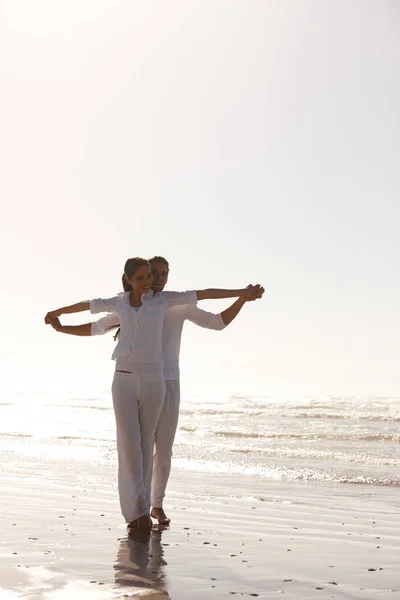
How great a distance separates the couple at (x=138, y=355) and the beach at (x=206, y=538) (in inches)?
15.6

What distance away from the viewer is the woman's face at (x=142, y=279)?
6918mm

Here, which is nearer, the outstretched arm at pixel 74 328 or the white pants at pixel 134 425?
the white pants at pixel 134 425

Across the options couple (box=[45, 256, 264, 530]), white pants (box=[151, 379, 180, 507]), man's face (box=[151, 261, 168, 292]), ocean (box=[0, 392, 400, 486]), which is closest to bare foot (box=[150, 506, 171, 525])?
white pants (box=[151, 379, 180, 507])

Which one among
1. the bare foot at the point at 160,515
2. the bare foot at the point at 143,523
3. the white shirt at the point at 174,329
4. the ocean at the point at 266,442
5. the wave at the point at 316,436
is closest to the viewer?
the bare foot at the point at 143,523

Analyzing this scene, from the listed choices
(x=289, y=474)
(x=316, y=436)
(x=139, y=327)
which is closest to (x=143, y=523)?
(x=139, y=327)

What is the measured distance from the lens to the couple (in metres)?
6.82

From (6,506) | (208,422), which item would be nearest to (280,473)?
(6,506)

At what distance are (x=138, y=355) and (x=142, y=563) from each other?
71.3 inches

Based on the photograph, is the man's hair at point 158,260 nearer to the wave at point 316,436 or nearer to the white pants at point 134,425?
the white pants at point 134,425

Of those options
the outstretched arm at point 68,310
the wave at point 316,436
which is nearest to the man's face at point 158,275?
the outstretched arm at point 68,310

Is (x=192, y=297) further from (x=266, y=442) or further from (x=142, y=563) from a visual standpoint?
(x=266, y=442)

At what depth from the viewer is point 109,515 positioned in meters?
7.70

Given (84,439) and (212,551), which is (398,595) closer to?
(212,551)

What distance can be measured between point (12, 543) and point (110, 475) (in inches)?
211
